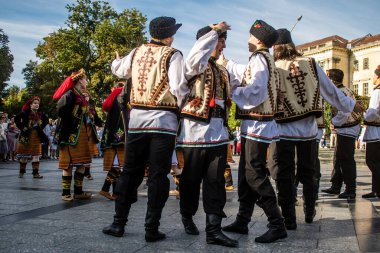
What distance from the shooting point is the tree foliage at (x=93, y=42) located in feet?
127

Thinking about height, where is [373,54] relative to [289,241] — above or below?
above

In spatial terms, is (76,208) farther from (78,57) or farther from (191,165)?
(78,57)

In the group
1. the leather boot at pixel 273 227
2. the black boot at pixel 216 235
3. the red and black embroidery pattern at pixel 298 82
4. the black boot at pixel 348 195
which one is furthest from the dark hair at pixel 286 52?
the black boot at pixel 348 195

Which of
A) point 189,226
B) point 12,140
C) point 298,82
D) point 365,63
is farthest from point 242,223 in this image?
point 365,63

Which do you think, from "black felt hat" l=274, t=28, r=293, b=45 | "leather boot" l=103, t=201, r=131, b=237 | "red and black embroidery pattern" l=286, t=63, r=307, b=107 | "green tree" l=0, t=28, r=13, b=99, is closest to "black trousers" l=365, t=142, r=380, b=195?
"red and black embroidery pattern" l=286, t=63, r=307, b=107

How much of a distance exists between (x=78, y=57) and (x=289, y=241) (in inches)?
1508

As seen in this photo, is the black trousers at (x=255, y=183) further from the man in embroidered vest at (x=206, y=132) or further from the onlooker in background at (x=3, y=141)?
the onlooker in background at (x=3, y=141)

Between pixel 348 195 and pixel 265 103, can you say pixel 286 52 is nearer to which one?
pixel 265 103

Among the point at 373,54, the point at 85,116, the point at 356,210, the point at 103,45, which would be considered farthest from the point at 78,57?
the point at 373,54

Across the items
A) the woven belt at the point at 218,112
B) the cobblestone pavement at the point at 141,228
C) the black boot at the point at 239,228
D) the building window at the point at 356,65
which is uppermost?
Answer: the building window at the point at 356,65

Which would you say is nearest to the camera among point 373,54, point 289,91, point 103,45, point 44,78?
point 289,91

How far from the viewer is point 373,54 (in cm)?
7969

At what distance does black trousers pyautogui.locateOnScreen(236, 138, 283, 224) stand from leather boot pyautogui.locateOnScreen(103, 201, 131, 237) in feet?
3.81

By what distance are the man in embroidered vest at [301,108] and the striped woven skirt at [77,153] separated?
3196 millimetres
